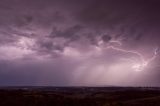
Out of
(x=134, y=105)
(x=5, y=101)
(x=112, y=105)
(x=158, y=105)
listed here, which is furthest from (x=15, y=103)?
(x=158, y=105)

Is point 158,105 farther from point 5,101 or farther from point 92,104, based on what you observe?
point 5,101

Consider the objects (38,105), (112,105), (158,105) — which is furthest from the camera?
(158,105)

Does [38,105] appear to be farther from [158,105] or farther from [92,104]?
[158,105]

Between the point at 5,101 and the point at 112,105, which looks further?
the point at 5,101

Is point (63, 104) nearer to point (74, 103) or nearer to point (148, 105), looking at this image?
point (74, 103)

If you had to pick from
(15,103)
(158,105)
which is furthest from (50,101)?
(158,105)

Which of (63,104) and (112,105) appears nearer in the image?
(112,105)

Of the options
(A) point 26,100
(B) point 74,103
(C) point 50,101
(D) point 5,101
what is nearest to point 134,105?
(B) point 74,103

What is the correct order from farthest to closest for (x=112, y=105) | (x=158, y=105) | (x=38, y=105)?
(x=158, y=105) < (x=38, y=105) < (x=112, y=105)
